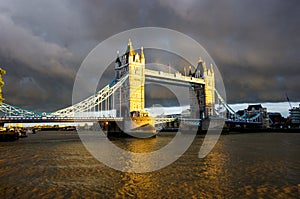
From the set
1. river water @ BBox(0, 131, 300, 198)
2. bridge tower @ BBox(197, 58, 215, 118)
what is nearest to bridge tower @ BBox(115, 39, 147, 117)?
bridge tower @ BBox(197, 58, 215, 118)

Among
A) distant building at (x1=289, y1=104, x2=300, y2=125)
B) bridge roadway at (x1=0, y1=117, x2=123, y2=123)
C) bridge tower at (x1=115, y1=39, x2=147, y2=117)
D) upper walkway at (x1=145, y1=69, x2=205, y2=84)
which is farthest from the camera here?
distant building at (x1=289, y1=104, x2=300, y2=125)

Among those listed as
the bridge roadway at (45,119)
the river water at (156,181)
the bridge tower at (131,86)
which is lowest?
the river water at (156,181)

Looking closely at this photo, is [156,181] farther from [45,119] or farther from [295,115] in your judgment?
[295,115]

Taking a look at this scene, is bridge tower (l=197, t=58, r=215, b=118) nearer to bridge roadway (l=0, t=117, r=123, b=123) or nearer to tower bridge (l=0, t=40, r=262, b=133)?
tower bridge (l=0, t=40, r=262, b=133)

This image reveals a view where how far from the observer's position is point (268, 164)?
13.4 meters

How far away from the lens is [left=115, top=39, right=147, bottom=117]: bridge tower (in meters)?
43.8

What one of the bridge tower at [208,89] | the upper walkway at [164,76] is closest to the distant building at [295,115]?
the bridge tower at [208,89]

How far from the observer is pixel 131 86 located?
44.1 metres

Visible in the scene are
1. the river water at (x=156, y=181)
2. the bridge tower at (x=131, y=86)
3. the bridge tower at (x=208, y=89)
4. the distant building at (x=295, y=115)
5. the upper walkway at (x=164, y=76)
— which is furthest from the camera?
the distant building at (x=295, y=115)

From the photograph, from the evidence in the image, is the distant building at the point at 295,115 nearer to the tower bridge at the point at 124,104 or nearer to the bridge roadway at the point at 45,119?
the tower bridge at the point at 124,104

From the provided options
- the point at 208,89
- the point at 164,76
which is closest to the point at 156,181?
the point at 164,76

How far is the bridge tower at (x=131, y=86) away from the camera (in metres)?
43.8

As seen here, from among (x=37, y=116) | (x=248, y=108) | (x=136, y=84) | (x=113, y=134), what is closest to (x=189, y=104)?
(x=136, y=84)

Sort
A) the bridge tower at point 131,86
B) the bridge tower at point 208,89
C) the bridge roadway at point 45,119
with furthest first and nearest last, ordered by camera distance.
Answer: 1. the bridge tower at point 208,89
2. the bridge tower at point 131,86
3. the bridge roadway at point 45,119
